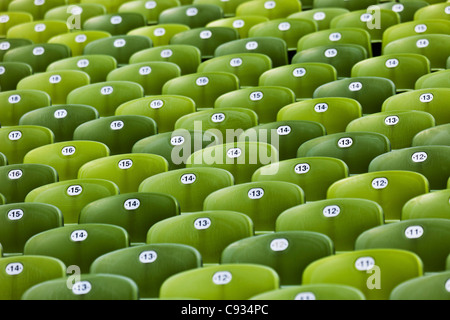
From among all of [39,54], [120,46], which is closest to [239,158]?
[120,46]

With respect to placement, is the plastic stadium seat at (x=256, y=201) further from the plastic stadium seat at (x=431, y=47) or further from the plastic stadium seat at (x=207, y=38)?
the plastic stadium seat at (x=207, y=38)

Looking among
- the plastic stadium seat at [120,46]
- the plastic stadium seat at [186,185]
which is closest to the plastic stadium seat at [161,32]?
the plastic stadium seat at [120,46]

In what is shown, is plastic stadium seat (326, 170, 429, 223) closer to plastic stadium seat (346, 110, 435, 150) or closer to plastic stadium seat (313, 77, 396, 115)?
plastic stadium seat (346, 110, 435, 150)

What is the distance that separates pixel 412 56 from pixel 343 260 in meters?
1.81

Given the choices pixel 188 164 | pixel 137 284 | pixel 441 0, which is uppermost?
pixel 441 0

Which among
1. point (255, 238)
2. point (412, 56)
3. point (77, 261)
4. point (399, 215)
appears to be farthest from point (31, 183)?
point (412, 56)

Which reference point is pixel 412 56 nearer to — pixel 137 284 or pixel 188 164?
pixel 188 164

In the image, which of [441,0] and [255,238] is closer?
[255,238]

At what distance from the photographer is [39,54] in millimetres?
4738

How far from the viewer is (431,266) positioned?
250 cm

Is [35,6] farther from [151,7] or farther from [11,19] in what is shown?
[151,7]

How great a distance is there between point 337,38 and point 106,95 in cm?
135

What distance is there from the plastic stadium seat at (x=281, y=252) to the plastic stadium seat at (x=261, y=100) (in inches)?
51.5

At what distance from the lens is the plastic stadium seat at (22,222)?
117 inches
